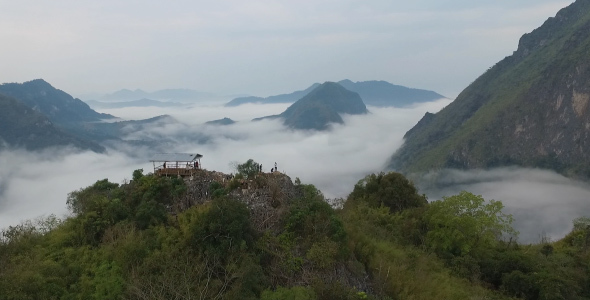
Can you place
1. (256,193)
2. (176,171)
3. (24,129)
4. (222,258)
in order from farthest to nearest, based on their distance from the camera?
(24,129) < (176,171) < (256,193) < (222,258)

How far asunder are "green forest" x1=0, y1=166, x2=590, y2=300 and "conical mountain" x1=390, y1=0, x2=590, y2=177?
379 ft

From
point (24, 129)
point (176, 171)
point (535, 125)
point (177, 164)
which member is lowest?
point (535, 125)

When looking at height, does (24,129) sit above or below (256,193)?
above

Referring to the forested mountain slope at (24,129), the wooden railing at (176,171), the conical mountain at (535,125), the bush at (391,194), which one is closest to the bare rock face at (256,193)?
the wooden railing at (176,171)

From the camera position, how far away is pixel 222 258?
48.5 ft

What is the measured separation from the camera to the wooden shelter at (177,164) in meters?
19.7

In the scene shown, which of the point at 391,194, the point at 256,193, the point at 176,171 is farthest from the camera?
the point at 391,194

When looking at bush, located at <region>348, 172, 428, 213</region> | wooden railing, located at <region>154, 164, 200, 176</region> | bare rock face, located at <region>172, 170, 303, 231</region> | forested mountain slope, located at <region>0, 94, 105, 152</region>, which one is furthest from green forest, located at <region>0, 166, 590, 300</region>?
forested mountain slope, located at <region>0, 94, 105, 152</region>

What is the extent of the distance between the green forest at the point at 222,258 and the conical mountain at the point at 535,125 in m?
116

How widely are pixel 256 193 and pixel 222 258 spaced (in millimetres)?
3951

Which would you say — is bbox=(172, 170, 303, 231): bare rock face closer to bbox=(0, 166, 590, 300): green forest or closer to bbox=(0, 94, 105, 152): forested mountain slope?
bbox=(0, 166, 590, 300): green forest

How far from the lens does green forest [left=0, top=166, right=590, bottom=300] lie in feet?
45.8

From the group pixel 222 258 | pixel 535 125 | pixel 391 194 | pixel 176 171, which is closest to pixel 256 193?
pixel 222 258

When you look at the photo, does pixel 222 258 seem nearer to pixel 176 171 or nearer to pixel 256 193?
pixel 256 193
